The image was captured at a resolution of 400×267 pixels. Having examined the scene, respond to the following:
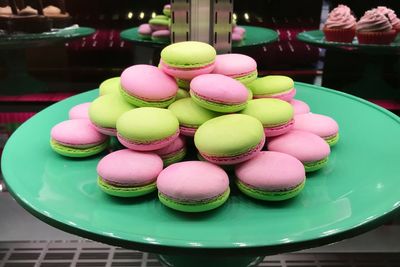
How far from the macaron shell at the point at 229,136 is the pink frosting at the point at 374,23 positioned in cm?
136

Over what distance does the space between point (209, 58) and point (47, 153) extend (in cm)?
32

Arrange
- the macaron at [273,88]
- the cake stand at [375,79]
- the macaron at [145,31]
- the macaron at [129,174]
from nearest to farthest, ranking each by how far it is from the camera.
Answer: the macaron at [129,174]
the macaron at [273,88]
the macaron at [145,31]
the cake stand at [375,79]

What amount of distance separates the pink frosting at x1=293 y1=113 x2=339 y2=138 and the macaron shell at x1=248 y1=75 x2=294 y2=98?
0.21 feet

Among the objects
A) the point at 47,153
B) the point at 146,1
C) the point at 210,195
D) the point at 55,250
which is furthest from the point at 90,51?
the point at 210,195

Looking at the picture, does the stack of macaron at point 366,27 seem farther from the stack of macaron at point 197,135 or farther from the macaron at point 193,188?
the macaron at point 193,188

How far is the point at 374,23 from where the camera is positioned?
1.78 metres

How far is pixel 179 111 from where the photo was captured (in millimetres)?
684

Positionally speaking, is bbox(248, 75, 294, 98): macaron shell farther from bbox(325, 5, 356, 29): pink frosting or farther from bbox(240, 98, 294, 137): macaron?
bbox(325, 5, 356, 29): pink frosting

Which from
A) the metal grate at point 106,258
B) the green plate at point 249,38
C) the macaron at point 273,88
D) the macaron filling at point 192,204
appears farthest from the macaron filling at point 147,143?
the green plate at point 249,38

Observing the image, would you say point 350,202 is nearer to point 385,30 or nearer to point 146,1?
point 385,30

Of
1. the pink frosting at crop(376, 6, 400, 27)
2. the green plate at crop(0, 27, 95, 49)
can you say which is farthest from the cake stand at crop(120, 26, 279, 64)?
the pink frosting at crop(376, 6, 400, 27)

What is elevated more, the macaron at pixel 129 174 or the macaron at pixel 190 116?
the macaron at pixel 190 116

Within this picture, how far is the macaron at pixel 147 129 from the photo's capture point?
25.0 inches

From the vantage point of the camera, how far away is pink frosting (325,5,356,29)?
5.94 ft
